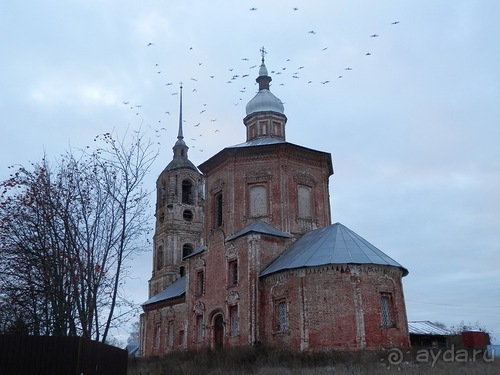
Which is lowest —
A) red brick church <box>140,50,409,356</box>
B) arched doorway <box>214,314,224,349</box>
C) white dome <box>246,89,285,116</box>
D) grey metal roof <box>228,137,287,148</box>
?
arched doorway <box>214,314,224,349</box>

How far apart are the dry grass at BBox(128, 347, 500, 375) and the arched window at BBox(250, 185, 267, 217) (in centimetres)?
667

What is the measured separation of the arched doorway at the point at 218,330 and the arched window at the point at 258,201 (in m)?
4.80

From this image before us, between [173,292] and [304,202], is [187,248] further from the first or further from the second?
[304,202]

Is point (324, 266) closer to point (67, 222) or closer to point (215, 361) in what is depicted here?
point (215, 361)

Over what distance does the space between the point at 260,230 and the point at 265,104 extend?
28.0 feet

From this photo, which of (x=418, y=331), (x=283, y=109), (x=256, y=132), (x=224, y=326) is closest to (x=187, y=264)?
(x=224, y=326)

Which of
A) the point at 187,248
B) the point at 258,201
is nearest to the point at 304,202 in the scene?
the point at 258,201

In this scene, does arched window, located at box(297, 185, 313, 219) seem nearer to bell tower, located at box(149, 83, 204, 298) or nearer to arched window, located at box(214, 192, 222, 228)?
arched window, located at box(214, 192, 222, 228)

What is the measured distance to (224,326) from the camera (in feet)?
72.2

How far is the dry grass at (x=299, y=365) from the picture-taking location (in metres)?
13.9

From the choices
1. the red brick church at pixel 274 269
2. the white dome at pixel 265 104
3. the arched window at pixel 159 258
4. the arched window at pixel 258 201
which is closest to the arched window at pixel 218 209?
the red brick church at pixel 274 269

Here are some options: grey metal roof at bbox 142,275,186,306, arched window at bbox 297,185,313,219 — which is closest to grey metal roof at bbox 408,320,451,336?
arched window at bbox 297,185,313,219

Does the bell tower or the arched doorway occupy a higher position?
the bell tower

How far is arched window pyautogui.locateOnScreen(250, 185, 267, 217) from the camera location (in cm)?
2398
